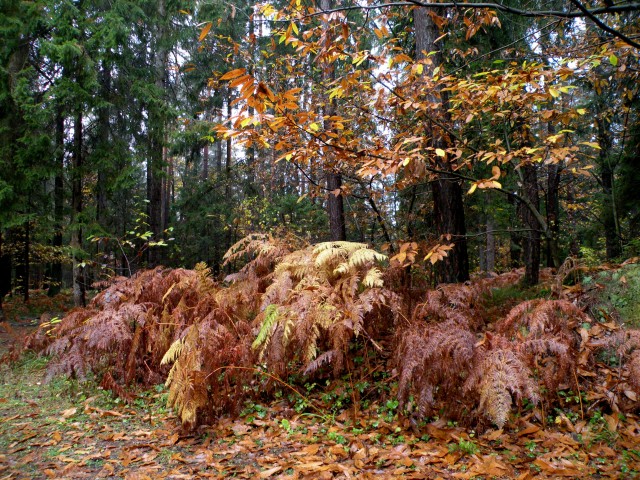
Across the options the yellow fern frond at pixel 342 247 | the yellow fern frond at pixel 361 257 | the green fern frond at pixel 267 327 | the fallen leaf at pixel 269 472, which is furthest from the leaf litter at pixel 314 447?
the yellow fern frond at pixel 342 247

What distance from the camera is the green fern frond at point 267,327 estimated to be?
3.46 metres

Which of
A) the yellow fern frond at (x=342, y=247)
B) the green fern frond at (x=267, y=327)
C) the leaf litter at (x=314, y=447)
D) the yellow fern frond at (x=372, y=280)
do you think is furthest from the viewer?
the yellow fern frond at (x=342, y=247)

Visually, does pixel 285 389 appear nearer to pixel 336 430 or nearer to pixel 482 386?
pixel 336 430

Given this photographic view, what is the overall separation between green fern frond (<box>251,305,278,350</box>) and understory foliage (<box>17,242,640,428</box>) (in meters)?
0.01

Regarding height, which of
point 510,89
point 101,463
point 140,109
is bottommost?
point 101,463

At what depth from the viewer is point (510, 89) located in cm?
359

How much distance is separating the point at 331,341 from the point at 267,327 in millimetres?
706

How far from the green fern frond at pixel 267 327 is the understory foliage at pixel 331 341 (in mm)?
Result: 14

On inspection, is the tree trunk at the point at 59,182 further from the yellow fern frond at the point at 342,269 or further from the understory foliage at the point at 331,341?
the yellow fern frond at the point at 342,269

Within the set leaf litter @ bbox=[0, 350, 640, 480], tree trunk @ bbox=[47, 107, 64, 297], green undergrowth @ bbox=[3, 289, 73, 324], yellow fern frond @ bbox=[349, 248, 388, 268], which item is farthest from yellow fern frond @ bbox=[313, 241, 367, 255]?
green undergrowth @ bbox=[3, 289, 73, 324]

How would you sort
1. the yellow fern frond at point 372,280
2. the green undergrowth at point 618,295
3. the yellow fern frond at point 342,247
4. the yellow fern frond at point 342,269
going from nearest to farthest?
the green undergrowth at point 618,295
the yellow fern frond at point 372,280
the yellow fern frond at point 342,269
the yellow fern frond at point 342,247

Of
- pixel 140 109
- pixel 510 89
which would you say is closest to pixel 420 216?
pixel 510 89

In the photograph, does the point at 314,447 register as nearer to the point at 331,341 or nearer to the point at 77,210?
the point at 331,341

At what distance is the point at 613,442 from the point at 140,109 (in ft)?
41.7
